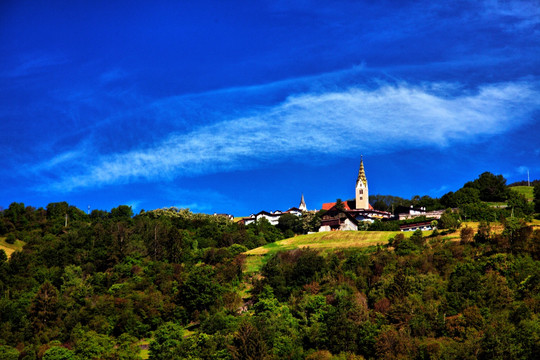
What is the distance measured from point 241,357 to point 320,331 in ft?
31.7

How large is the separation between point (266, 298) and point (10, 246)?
223 feet

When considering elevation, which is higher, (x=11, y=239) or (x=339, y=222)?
(x=339, y=222)

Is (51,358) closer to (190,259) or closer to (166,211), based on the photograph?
(190,259)

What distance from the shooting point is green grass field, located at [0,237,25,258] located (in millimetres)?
121688

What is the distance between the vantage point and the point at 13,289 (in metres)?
99.4

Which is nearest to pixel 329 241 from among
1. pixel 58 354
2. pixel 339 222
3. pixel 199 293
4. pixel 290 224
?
pixel 339 222

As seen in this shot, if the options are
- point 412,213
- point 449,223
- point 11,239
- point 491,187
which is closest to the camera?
point 449,223

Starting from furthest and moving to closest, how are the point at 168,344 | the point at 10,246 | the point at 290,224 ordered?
the point at 290,224
the point at 10,246
the point at 168,344

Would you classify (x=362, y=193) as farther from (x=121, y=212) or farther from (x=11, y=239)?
(x=11, y=239)

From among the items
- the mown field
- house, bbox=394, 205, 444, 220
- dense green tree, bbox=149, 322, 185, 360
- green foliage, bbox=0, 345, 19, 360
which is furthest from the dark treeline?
green foliage, bbox=0, 345, 19, 360

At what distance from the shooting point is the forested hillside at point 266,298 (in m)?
65.4

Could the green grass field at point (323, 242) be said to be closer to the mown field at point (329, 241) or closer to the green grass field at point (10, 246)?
the mown field at point (329, 241)

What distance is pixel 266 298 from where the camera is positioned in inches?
3241

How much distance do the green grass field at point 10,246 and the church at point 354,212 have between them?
62.7 metres
